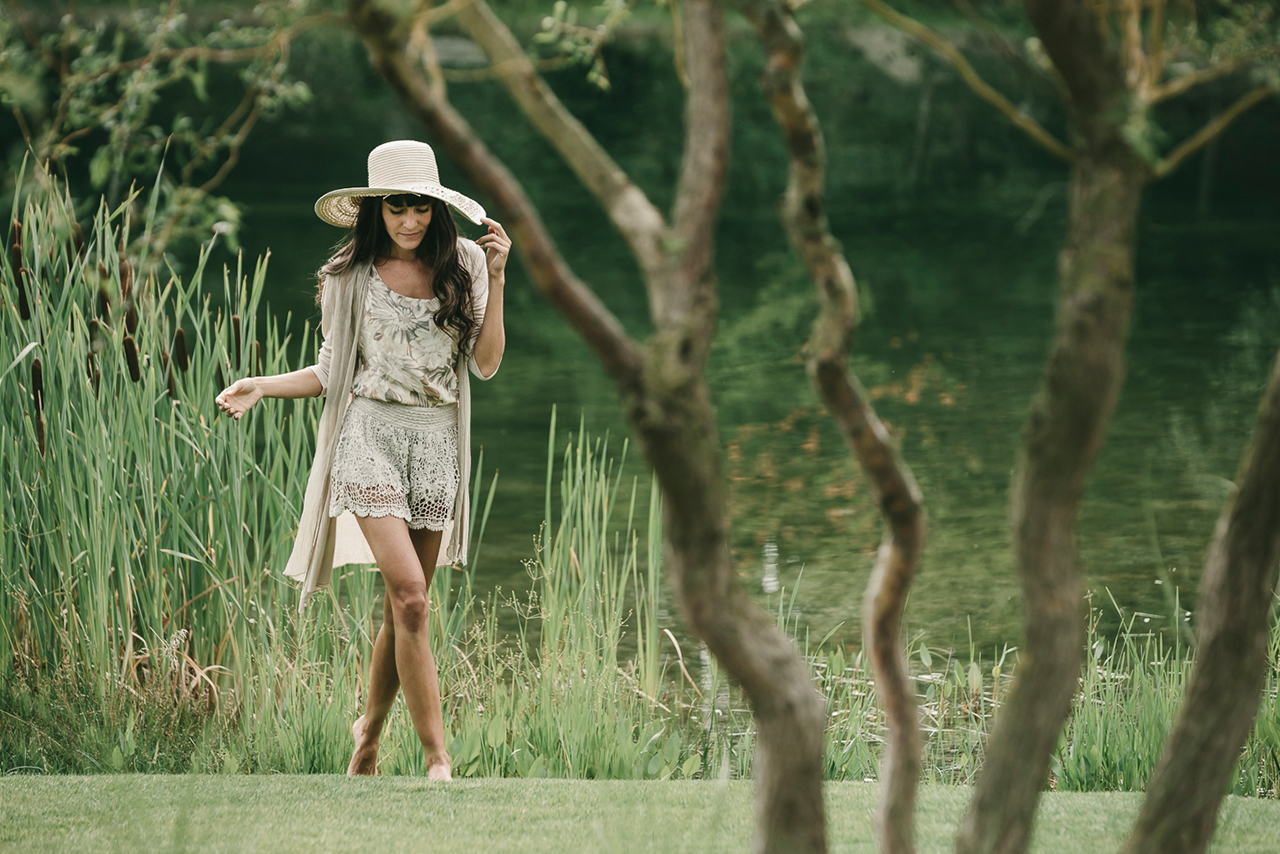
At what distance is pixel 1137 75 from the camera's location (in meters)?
1.54

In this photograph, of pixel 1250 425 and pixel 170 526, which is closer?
pixel 170 526

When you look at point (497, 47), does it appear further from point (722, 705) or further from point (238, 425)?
point (722, 705)

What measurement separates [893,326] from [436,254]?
33.0ft

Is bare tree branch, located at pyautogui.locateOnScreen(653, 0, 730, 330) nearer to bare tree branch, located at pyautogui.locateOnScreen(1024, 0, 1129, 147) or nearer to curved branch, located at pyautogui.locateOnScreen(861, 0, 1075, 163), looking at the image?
curved branch, located at pyautogui.locateOnScreen(861, 0, 1075, 163)

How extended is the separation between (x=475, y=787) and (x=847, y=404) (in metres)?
1.44

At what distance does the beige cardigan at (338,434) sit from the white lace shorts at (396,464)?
4cm

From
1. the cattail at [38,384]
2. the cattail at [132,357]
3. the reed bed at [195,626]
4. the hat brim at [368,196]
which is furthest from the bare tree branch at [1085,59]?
the cattail at [38,384]

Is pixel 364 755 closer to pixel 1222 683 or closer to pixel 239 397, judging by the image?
pixel 239 397

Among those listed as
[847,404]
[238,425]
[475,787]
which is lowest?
[475,787]

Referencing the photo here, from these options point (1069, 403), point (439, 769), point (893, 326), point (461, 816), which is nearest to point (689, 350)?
point (1069, 403)

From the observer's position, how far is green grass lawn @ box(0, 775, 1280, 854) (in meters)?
2.29

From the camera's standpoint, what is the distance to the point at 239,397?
2836 mm

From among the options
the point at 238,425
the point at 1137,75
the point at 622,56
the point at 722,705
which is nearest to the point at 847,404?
the point at 1137,75

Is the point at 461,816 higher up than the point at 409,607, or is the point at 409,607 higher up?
the point at 409,607
